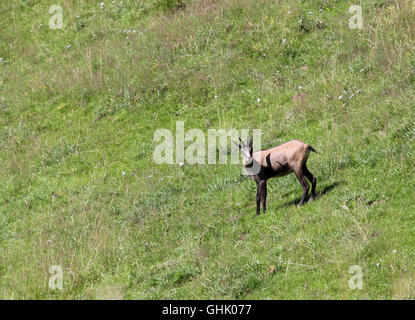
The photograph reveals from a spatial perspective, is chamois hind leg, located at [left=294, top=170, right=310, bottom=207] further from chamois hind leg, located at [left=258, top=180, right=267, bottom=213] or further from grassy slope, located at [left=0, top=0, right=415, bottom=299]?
chamois hind leg, located at [left=258, top=180, right=267, bottom=213]

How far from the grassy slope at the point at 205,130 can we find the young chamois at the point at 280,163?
0.39 meters

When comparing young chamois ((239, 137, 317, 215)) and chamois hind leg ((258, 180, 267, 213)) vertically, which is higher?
young chamois ((239, 137, 317, 215))

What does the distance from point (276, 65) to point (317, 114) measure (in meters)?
3.37

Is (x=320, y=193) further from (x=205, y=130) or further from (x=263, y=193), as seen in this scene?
(x=205, y=130)

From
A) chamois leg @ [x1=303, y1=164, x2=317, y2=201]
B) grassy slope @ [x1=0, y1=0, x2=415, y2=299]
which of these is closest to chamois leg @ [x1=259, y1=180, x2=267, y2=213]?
grassy slope @ [x1=0, y1=0, x2=415, y2=299]

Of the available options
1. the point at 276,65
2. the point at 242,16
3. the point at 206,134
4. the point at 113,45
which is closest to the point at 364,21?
the point at 276,65

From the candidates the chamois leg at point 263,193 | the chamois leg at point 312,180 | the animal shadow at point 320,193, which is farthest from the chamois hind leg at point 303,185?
the chamois leg at point 263,193

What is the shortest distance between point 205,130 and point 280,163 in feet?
16.8

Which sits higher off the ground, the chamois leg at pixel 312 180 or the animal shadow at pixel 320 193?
the chamois leg at pixel 312 180

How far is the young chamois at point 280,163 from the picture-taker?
12268 mm

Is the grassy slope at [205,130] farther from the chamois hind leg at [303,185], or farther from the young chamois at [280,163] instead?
the young chamois at [280,163]

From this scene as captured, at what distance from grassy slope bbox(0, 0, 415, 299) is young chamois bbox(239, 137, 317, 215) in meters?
0.39

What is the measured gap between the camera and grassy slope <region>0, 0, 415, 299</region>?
10.7m

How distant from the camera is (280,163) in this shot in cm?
1254
